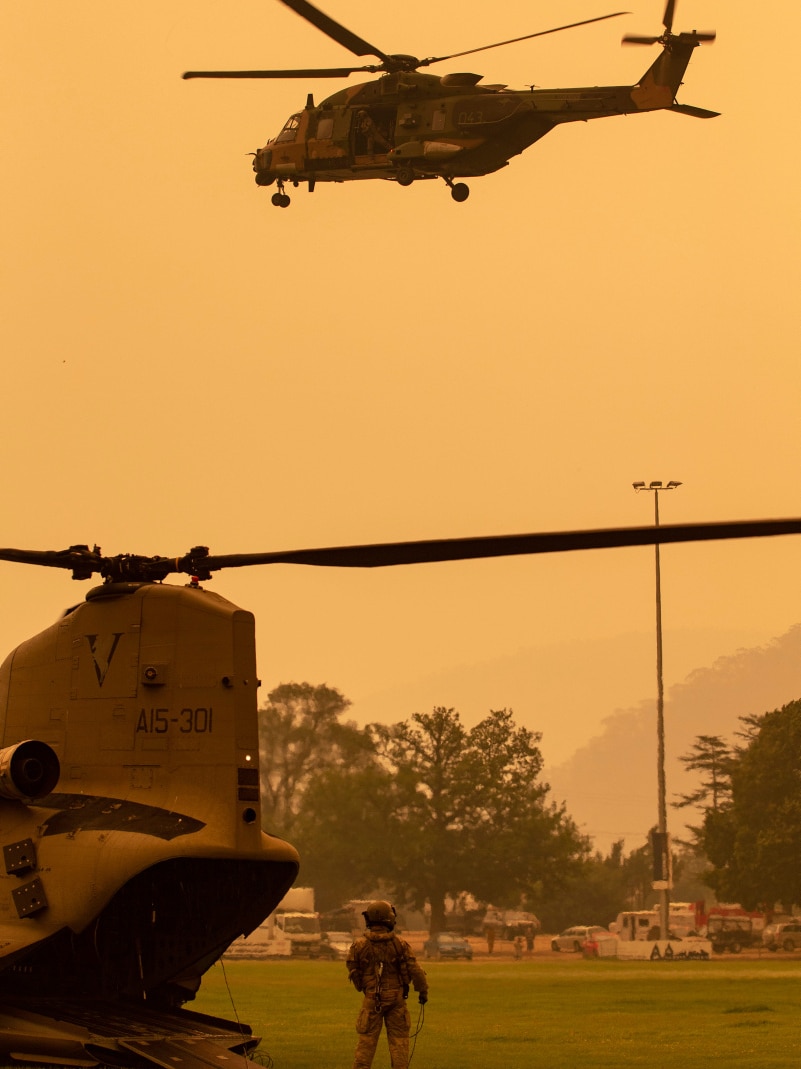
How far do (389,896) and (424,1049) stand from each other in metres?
53.4

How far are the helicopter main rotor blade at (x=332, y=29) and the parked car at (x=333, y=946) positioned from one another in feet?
109

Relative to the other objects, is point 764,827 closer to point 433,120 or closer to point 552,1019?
point 433,120

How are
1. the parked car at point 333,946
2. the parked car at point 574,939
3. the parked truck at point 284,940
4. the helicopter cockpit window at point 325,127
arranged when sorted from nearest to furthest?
1. the helicopter cockpit window at point 325,127
2. the parked car at point 333,946
3. the parked truck at point 284,940
4. the parked car at point 574,939

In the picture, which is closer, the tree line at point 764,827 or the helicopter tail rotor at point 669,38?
the helicopter tail rotor at point 669,38

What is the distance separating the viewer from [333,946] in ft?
183

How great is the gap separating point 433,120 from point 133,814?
79.7 feet

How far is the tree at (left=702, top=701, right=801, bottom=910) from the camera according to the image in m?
55.4

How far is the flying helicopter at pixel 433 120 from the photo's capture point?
35312 millimetres

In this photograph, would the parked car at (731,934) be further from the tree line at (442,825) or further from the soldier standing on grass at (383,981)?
the soldier standing on grass at (383,981)

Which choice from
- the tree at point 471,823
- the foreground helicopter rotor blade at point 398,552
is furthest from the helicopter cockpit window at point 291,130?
the tree at point 471,823

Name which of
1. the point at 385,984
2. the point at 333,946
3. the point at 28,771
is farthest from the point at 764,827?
the point at 28,771

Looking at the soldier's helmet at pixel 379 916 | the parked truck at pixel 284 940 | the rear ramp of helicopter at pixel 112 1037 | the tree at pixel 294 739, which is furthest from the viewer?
the tree at pixel 294 739

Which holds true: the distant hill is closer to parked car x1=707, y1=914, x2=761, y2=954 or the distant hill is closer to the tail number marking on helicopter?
parked car x1=707, y1=914, x2=761, y2=954

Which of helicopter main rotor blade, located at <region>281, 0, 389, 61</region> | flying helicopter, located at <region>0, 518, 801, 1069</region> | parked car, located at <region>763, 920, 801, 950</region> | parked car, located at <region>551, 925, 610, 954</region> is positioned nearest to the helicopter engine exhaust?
flying helicopter, located at <region>0, 518, 801, 1069</region>
